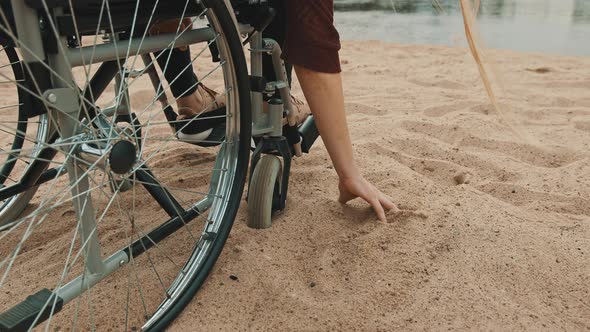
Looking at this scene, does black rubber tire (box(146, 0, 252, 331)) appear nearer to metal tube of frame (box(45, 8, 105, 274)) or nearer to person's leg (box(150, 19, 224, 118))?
metal tube of frame (box(45, 8, 105, 274))

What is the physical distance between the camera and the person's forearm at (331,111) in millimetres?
1526

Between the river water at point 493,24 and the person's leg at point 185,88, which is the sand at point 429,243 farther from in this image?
the river water at point 493,24

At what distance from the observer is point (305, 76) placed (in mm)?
1525

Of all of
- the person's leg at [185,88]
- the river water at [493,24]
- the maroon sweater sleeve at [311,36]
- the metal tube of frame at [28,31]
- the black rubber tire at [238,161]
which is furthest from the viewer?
the river water at [493,24]

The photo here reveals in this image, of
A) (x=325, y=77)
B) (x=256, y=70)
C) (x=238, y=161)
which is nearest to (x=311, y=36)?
(x=325, y=77)

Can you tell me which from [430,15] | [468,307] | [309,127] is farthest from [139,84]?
[430,15]

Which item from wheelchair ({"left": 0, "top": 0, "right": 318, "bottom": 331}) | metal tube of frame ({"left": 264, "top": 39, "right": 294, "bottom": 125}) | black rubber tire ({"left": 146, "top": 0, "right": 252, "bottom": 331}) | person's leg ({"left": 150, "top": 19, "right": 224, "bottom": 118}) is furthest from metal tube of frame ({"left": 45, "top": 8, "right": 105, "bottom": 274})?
person's leg ({"left": 150, "top": 19, "right": 224, "bottom": 118})

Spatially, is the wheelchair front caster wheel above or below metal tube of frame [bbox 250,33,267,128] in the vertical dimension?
below

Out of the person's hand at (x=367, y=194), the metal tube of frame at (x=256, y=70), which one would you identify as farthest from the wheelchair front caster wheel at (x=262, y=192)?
the person's hand at (x=367, y=194)

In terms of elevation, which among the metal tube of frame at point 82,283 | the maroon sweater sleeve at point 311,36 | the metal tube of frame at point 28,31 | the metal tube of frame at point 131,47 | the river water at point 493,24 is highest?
the metal tube of frame at point 28,31

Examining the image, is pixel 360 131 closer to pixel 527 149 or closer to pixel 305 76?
pixel 527 149

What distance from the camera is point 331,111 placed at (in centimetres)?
158

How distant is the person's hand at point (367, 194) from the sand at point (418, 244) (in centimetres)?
4

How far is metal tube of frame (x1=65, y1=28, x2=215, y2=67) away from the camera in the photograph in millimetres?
1079
